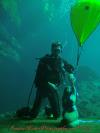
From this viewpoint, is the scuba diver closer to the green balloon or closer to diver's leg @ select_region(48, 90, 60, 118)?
diver's leg @ select_region(48, 90, 60, 118)

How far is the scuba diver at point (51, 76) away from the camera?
7676 mm

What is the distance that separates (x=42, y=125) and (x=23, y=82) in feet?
39.0

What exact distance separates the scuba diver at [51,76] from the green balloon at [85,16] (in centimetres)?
104

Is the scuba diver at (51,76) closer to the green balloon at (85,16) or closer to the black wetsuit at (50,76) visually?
the black wetsuit at (50,76)

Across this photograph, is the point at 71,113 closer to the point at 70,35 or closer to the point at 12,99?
the point at 12,99

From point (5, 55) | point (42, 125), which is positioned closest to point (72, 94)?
point (42, 125)

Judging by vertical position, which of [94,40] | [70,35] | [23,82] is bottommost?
[23,82]

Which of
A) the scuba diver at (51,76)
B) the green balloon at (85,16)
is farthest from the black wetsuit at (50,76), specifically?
the green balloon at (85,16)

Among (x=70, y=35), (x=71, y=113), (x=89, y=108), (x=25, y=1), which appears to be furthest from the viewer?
(x=70, y=35)

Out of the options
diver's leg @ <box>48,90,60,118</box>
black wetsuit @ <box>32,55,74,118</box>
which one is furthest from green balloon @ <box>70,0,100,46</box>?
diver's leg @ <box>48,90,60,118</box>

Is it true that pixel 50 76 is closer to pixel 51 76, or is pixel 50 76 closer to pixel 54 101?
pixel 51 76

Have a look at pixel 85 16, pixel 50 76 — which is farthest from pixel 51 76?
pixel 85 16

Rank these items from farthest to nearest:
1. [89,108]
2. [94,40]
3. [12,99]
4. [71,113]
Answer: [94,40]
[12,99]
[89,108]
[71,113]

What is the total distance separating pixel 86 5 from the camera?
6762 millimetres
